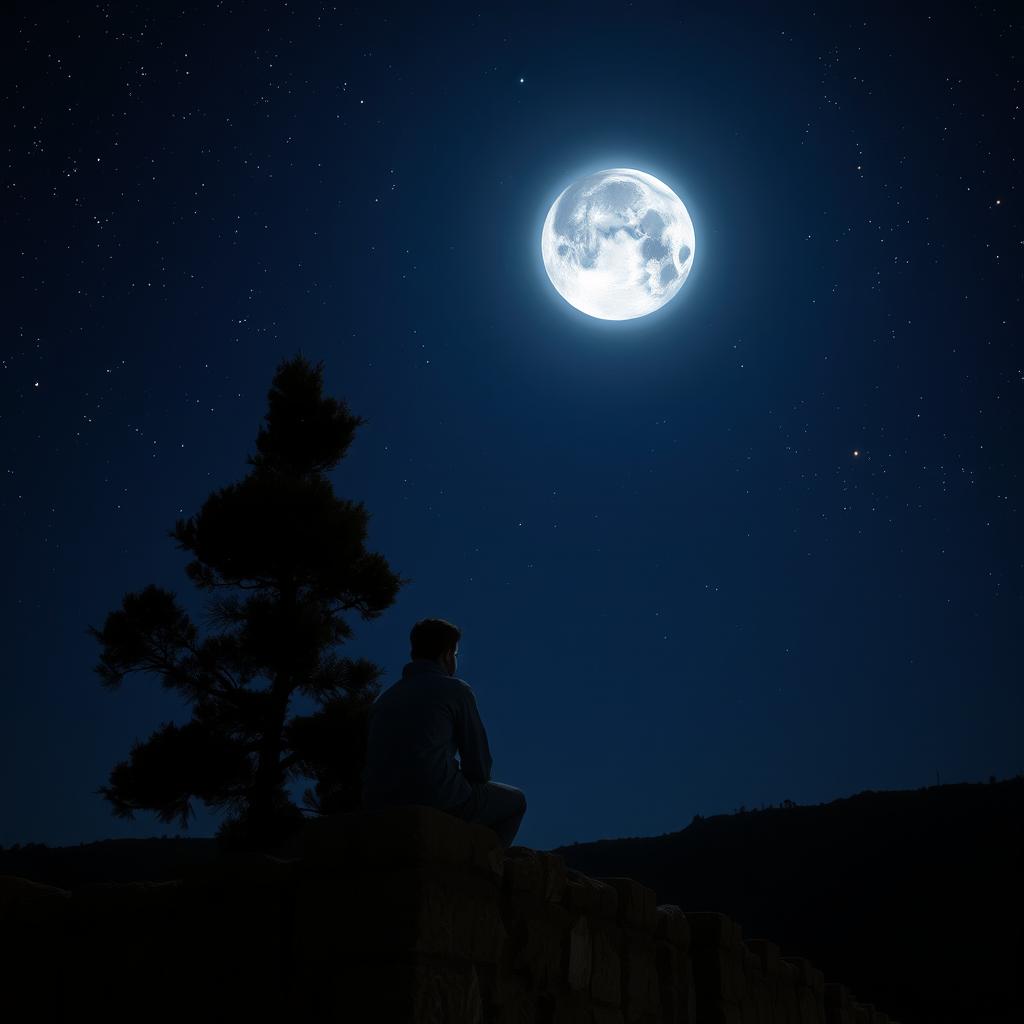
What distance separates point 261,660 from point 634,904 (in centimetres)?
1037

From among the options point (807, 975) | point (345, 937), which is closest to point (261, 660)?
point (807, 975)

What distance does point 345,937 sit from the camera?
2.77m

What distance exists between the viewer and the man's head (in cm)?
395

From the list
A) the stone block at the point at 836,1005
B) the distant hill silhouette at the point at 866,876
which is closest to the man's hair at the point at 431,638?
the stone block at the point at 836,1005

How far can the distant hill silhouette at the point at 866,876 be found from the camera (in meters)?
36.1

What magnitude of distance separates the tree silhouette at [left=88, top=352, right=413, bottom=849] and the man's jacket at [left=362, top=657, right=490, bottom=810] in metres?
10.1

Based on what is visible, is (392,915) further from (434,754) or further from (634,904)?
(634,904)

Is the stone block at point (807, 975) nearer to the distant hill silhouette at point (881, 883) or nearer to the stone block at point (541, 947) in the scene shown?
the stone block at point (541, 947)

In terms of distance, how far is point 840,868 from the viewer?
1683 inches

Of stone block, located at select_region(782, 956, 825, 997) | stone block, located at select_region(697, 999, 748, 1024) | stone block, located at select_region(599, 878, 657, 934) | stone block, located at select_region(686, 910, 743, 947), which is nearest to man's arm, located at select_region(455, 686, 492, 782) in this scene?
stone block, located at select_region(599, 878, 657, 934)

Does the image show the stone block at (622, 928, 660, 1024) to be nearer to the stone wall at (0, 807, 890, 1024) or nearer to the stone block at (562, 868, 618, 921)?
the stone wall at (0, 807, 890, 1024)

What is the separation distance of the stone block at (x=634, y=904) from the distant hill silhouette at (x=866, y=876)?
111 ft

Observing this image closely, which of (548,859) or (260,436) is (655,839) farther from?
(548,859)

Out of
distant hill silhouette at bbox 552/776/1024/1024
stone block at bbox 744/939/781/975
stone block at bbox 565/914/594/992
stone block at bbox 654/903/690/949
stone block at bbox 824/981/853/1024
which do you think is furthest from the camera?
distant hill silhouette at bbox 552/776/1024/1024
